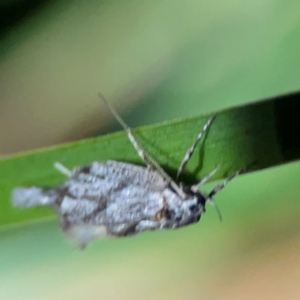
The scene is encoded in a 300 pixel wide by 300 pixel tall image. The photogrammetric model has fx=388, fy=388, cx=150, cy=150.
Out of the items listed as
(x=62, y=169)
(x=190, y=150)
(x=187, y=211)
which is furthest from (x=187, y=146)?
(x=62, y=169)

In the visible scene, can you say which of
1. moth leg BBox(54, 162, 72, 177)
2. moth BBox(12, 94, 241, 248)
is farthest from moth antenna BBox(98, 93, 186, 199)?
moth leg BBox(54, 162, 72, 177)

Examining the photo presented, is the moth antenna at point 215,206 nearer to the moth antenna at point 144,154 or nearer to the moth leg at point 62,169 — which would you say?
the moth antenna at point 144,154

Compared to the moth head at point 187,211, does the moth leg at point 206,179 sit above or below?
above

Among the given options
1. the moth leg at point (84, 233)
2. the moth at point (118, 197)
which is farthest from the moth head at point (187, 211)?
the moth leg at point (84, 233)

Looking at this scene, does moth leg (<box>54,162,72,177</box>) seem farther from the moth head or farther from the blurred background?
the moth head

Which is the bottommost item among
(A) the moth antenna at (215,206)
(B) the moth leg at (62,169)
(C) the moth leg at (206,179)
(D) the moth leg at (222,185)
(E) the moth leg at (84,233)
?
(A) the moth antenna at (215,206)

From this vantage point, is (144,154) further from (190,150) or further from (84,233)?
(84,233)

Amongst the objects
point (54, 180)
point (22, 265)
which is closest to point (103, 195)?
point (54, 180)

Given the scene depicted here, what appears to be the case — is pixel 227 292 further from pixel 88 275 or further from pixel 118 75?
pixel 118 75
